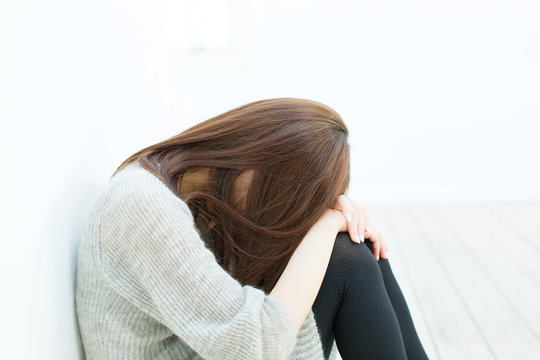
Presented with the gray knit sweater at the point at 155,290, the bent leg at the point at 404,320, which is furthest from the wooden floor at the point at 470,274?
the gray knit sweater at the point at 155,290

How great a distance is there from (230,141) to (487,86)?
2.75 meters

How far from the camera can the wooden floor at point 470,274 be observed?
1.77 metres

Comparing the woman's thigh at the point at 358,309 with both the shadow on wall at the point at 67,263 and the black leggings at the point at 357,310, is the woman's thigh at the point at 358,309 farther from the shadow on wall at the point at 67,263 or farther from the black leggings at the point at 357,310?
the shadow on wall at the point at 67,263

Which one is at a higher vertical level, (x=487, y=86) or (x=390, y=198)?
(x=487, y=86)

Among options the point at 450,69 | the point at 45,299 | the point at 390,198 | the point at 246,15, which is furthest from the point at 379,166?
the point at 45,299

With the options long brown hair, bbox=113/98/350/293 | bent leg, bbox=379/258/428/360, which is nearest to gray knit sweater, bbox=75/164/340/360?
long brown hair, bbox=113/98/350/293

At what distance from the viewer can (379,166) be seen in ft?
11.9

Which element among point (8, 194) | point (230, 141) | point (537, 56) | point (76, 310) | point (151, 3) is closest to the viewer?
point (8, 194)

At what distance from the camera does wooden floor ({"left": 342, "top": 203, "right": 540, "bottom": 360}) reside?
5.80 ft

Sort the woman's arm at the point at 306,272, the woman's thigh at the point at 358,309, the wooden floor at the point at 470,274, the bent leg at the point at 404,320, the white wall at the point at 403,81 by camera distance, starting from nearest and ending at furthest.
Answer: the woman's arm at the point at 306,272 → the woman's thigh at the point at 358,309 → the bent leg at the point at 404,320 → the wooden floor at the point at 470,274 → the white wall at the point at 403,81

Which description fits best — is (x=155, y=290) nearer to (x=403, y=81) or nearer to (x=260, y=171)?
(x=260, y=171)

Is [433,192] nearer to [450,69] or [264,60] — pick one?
[450,69]

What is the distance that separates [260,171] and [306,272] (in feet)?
0.66

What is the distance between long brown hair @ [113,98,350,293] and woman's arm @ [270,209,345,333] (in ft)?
0.14
